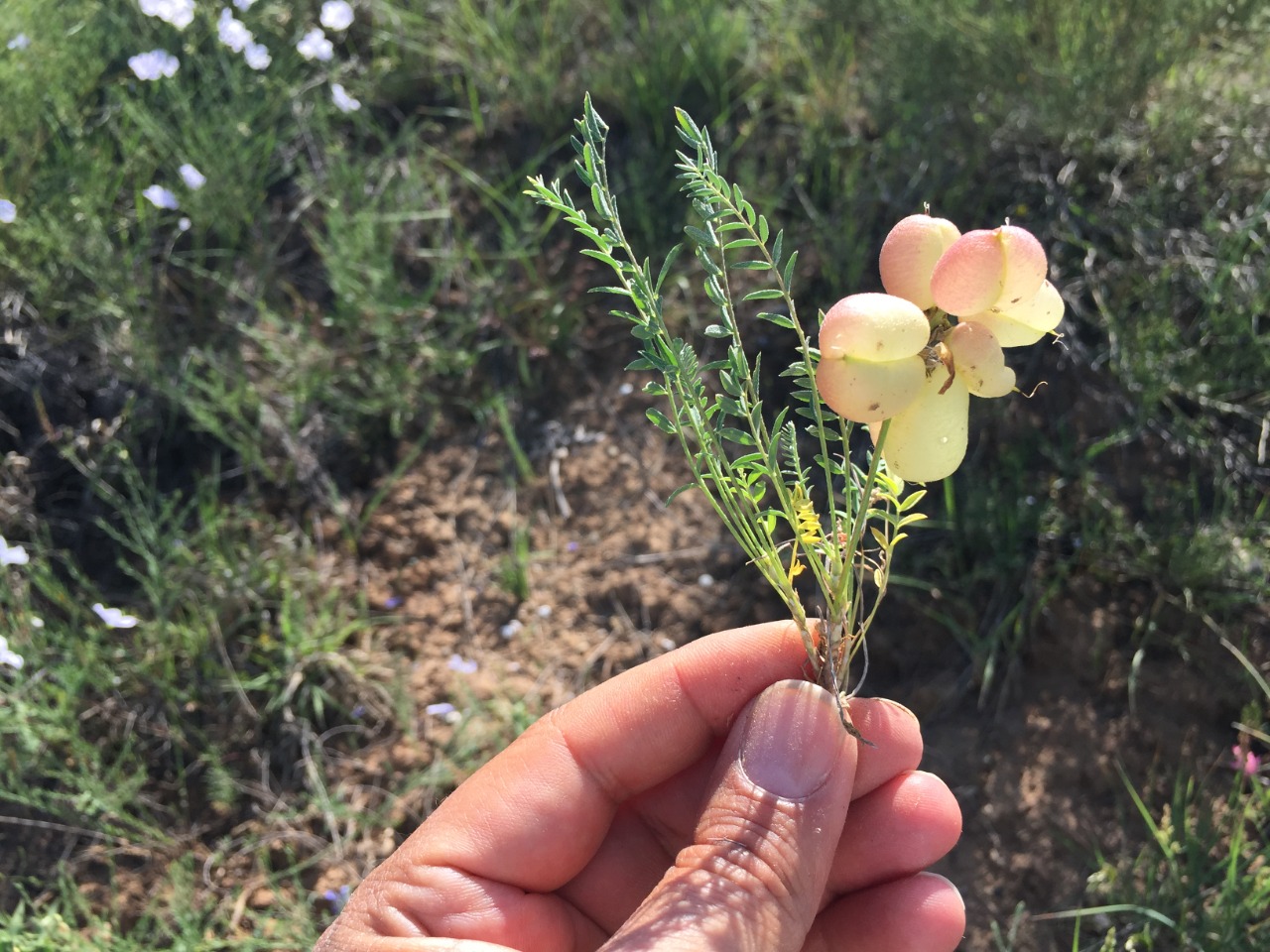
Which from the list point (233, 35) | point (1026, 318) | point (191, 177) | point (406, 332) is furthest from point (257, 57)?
point (1026, 318)

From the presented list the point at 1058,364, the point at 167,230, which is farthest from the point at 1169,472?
the point at 167,230

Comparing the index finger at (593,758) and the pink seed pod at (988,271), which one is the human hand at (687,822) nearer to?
the index finger at (593,758)

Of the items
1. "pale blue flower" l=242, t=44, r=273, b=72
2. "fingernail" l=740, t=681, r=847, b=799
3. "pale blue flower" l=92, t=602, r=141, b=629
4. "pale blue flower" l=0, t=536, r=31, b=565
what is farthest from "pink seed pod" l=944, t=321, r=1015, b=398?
"pale blue flower" l=242, t=44, r=273, b=72

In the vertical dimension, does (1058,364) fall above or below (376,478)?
below

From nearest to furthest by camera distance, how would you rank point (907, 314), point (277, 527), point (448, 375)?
point (907, 314)
point (277, 527)
point (448, 375)

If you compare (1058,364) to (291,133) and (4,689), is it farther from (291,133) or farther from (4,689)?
(4,689)

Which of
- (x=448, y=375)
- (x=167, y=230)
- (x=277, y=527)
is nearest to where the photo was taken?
(x=277, y=527)

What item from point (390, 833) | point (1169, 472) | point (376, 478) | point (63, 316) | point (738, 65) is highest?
point (63, 316)
